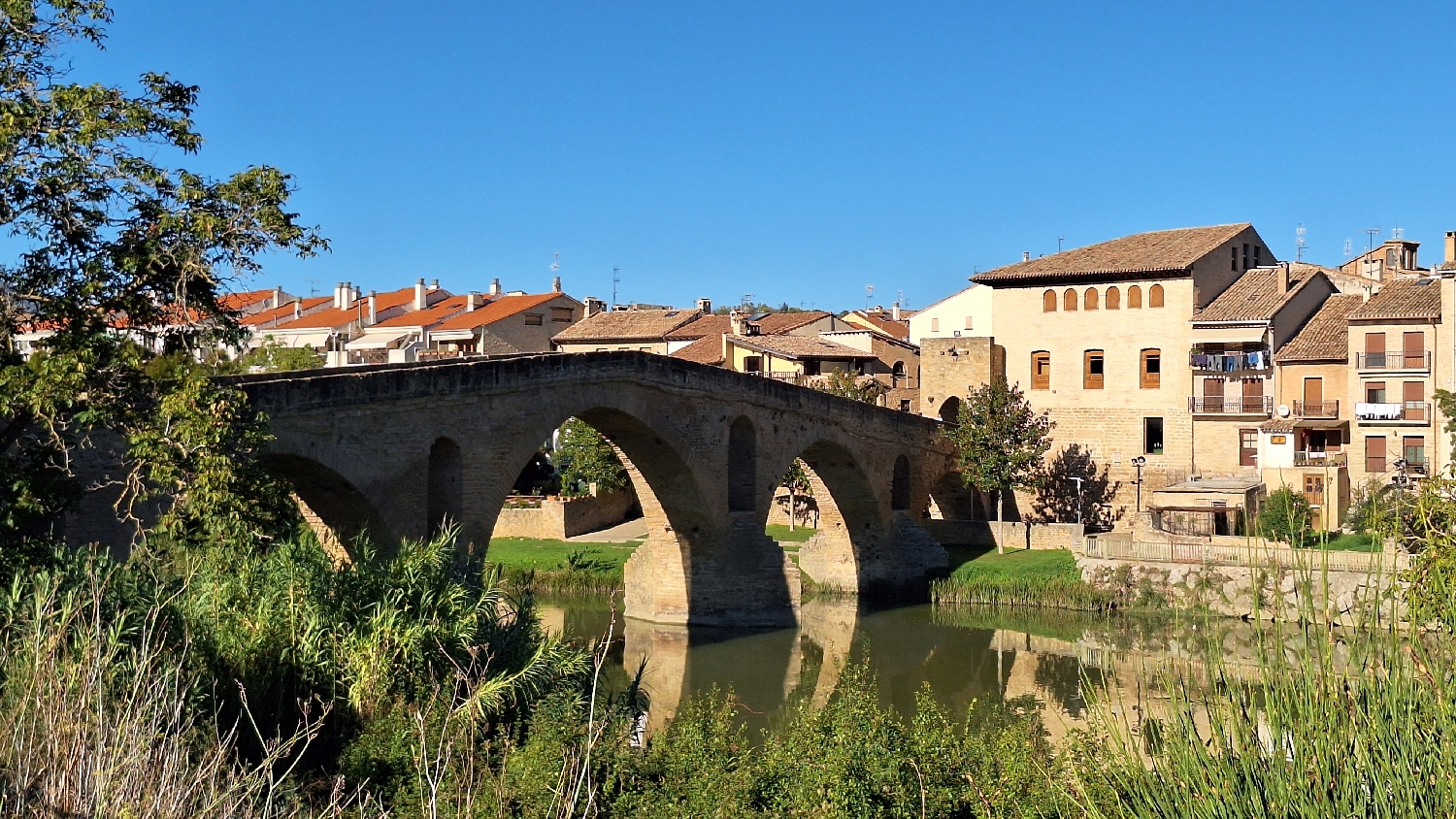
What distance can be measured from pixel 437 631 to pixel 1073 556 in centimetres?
2306

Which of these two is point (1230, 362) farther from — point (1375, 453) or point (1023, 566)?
point (1023, 566)

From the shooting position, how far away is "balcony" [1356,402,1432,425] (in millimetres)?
33650

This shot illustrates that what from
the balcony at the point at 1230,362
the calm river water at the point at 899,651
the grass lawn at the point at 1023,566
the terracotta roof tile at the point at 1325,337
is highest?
the terracotta roof tile at the point at 1325,337

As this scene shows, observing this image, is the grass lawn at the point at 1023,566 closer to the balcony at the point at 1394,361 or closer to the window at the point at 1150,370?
the window at the point at 1150,370

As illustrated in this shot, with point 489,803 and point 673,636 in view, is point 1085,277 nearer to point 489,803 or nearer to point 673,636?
point 673,636

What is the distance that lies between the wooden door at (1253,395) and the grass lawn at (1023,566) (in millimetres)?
6442

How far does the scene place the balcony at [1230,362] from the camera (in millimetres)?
36750

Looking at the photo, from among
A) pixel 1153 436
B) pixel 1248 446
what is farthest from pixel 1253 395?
pixel 1153 436

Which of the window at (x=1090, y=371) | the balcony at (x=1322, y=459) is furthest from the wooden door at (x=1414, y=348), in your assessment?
the window at (x=1090, y=371)

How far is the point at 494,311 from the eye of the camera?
53969 millimetres

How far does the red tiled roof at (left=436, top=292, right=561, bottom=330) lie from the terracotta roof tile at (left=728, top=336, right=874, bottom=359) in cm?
965

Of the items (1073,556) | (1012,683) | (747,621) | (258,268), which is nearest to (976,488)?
(1073,556)

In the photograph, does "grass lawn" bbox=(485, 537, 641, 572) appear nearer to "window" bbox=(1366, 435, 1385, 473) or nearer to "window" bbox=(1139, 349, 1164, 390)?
"window" bbox=(1139, 349, 1164, 390)

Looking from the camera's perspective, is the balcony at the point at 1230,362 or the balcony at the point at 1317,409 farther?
the balcony at the point at 1230,362
